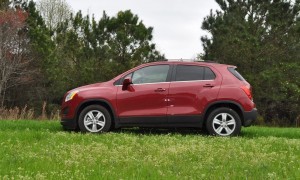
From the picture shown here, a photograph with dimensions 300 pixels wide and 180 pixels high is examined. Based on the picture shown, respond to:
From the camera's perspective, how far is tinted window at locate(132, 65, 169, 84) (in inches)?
449

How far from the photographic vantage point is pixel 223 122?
11.0m

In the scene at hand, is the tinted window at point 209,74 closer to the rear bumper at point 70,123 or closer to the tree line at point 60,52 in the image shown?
the rear bumper at point 70,123

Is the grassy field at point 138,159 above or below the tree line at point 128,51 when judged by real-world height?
below

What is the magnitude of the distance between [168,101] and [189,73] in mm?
930

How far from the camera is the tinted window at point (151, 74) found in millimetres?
11406

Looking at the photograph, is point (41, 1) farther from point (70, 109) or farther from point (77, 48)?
point (70, 109)

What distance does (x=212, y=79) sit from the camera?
1122 centimetres

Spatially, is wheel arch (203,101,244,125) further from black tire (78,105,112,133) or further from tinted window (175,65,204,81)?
black tire (78,105,112,133)

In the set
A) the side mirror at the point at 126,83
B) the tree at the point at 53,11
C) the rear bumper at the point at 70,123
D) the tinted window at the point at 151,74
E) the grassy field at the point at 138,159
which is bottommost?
the grassy field at the point at 138,159

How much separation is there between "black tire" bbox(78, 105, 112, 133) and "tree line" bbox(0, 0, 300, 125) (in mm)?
14275

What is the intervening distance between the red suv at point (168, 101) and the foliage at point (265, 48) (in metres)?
16.3

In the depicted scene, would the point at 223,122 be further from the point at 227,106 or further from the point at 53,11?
the point at 53,11

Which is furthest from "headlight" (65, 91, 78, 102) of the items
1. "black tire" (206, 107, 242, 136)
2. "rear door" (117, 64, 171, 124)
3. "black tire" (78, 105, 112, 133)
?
"black tire" (206, 107, 242, 136)

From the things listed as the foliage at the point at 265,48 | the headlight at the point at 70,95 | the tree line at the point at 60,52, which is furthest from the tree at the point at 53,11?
the headlight at the point at 70,95
